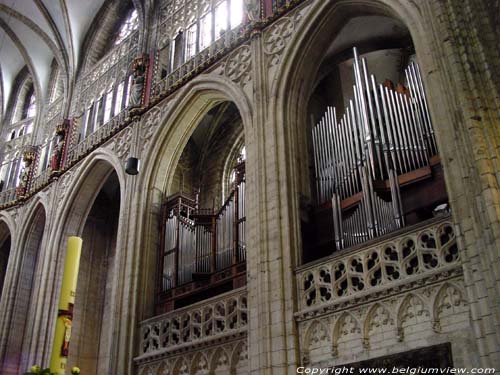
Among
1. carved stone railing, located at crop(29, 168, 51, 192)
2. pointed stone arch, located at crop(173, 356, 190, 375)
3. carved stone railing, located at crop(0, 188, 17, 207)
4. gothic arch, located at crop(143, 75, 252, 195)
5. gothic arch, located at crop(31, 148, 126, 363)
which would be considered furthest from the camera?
carved stone railing, located at crop(0, 188, 17, 207)

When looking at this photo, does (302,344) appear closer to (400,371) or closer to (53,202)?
(400,371)

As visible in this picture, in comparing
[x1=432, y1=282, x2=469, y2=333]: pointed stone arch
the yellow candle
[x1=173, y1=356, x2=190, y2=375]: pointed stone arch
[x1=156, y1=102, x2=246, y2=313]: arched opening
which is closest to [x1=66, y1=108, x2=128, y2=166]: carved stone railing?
[x1=156, y1=102, x2=246, y2=313]: arched opening

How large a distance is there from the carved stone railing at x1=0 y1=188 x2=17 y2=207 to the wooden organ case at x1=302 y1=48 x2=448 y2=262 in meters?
12.7

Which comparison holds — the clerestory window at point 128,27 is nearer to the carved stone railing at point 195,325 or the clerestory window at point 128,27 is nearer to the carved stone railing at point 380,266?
the carved stone railing at point 195,325

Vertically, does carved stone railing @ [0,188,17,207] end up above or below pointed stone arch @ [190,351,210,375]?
above

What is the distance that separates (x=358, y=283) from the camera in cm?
834

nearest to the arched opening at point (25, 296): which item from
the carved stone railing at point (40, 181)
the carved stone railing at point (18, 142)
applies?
the carved stone railing at point (40, 181)

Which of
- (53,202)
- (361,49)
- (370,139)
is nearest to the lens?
(370,139)

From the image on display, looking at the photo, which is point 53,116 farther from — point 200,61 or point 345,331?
point 345,331

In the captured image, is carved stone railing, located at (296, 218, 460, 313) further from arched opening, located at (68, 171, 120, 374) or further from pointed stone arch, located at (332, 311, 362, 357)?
arched opening, located at (68, 171, 120, 374)

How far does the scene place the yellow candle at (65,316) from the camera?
4215mm

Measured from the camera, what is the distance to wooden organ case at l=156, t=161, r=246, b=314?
1111 centimetres

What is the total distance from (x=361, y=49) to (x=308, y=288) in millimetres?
6766

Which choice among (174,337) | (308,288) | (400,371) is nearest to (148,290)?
(174,337)
